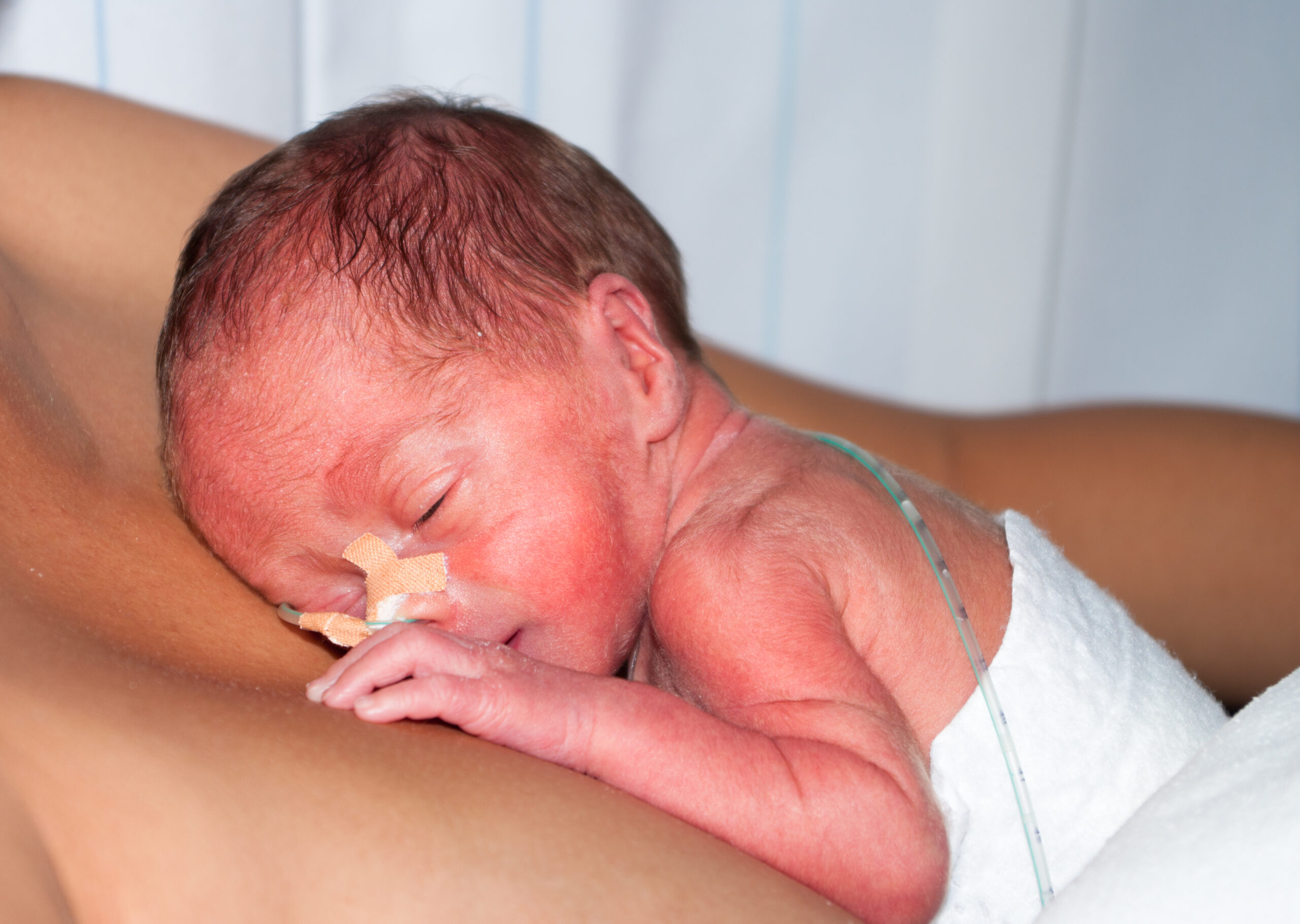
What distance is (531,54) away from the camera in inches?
73.1

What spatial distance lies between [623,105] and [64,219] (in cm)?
115

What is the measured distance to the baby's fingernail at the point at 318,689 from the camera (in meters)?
0.69

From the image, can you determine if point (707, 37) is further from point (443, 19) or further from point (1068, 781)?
point (1068, 781)

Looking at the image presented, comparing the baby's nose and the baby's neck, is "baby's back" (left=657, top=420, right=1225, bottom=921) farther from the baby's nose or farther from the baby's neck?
the baby's nose

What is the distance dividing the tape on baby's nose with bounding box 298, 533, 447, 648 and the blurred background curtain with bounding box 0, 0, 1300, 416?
1208 millimetres

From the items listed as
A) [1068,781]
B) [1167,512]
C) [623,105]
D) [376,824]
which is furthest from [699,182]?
A: [376,824]

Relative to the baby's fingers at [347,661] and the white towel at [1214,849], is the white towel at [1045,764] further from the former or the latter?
the baby's fingers at [347,661]

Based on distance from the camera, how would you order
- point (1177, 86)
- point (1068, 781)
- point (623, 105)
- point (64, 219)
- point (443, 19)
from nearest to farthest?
1. point (1068, 781)
2. point (64, 219)
3. point (443, 19)
4. point (623, 105)
5. point (1177, 86)

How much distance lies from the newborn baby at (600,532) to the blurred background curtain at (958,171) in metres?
1.05

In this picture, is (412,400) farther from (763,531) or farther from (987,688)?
(987,688)

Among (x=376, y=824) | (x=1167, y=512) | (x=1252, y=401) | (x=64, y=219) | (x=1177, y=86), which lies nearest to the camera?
(x=376, y=824)

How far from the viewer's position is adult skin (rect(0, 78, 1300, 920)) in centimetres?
51

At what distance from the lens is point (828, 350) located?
7.44 feet

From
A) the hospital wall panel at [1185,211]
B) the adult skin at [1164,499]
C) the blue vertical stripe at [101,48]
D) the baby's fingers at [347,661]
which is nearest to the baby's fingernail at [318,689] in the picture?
the baby's fingers at [347,661]
